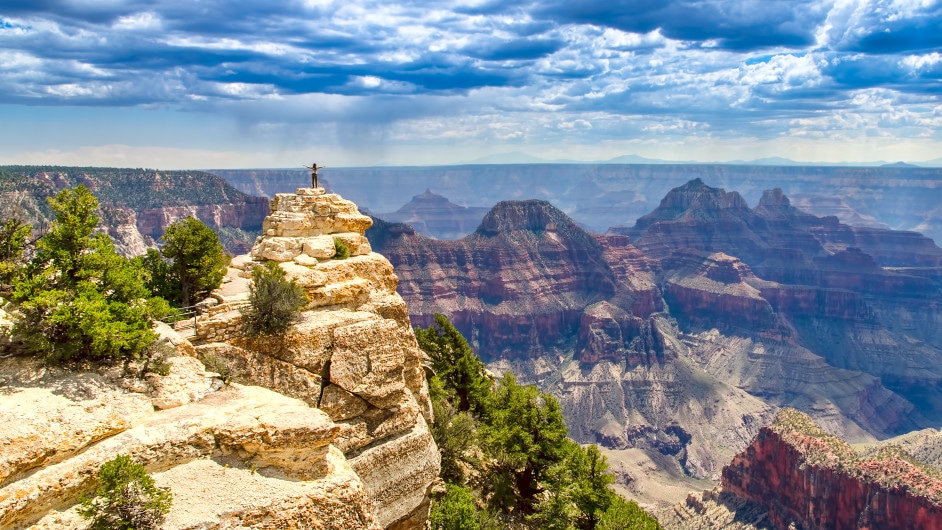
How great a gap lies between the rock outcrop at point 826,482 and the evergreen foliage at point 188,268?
227ft

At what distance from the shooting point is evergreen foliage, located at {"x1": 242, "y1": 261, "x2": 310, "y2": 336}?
20297 millimetres

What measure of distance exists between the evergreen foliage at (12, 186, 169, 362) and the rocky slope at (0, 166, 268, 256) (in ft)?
283

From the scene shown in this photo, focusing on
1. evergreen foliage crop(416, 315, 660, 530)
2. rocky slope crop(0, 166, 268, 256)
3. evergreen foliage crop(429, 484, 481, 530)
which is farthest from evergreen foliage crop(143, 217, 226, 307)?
rocky slope crop(0, 166, 268, 256)

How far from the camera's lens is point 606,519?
1127 inches

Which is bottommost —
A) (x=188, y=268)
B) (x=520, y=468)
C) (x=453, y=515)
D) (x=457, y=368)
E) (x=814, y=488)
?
(x=814, y=488)

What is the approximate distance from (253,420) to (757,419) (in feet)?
485

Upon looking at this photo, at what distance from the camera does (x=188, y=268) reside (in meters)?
24.4

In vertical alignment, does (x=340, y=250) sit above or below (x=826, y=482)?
above

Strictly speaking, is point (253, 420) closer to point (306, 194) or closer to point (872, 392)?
point (306, 194)

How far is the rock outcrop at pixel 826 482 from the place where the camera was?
60716 millimetres

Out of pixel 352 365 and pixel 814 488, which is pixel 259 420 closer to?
pixel 352 365

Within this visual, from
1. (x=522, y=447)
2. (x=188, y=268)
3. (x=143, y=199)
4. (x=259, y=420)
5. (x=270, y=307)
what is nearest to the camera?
(x=259, y=420)

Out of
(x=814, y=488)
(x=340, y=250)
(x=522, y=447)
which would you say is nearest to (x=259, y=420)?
(x=340, y=250)

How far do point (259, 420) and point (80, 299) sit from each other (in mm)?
6629
